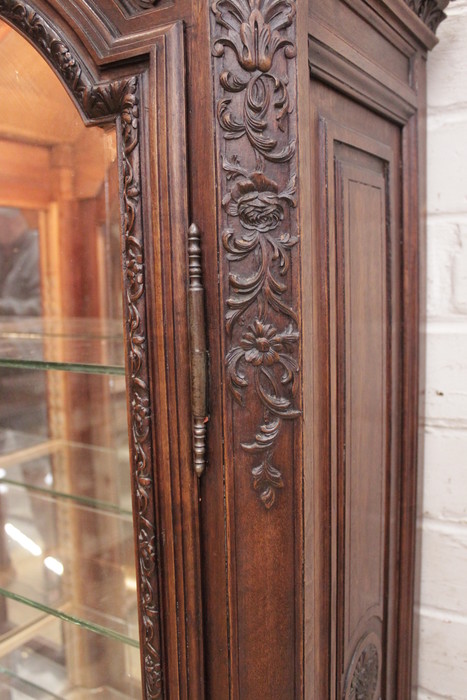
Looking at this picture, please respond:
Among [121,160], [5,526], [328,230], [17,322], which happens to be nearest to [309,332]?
[328,230]

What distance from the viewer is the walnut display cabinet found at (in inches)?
17.1

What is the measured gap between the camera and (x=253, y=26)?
0.42 meters

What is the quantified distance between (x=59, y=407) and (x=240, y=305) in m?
0.46

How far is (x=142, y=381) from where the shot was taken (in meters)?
0.48

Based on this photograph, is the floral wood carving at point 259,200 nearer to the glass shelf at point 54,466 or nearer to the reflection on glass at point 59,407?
the reflection on glass at point 59,407

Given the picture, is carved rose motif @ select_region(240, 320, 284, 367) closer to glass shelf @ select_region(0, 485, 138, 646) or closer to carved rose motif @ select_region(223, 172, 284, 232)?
carved rose motif @ select_region(223, 172, 284, 232)

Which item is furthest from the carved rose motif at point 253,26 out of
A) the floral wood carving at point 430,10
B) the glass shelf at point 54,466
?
the glass shelf at point 54,466

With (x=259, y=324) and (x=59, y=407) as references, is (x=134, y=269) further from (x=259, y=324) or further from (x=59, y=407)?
(x=59, y=407)

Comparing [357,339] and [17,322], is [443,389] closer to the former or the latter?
[357,339]

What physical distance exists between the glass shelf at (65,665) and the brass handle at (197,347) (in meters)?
0.27

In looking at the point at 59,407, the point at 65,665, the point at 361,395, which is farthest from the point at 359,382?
the point at 65,665

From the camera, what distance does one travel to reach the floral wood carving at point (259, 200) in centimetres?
42

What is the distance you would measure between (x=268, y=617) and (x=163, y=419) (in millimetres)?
174

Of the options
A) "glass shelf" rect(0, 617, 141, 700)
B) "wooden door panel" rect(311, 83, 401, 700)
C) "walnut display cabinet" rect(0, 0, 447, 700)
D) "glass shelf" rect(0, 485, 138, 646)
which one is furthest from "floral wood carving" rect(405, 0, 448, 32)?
"glass shelf" rect(0, 617, 141, 700)
